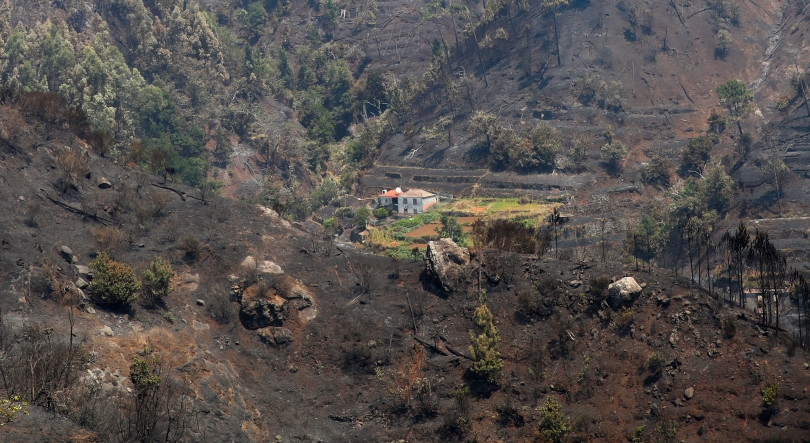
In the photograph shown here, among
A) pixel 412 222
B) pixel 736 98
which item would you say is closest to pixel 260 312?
pixel 412 222

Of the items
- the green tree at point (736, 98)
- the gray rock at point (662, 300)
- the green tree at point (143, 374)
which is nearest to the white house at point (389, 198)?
the green tree at point (736, 98)

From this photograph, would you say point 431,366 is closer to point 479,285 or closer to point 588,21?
point 479,285

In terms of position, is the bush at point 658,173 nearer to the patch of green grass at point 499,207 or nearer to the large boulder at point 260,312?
the patch of green grass at point 499,207

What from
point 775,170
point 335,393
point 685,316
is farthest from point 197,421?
point 775,170

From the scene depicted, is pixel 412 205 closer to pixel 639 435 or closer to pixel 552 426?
pixel 552 426

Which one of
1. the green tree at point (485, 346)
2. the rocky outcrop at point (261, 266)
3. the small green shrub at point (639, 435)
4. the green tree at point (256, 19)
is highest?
the green tree at point (256, 19)
